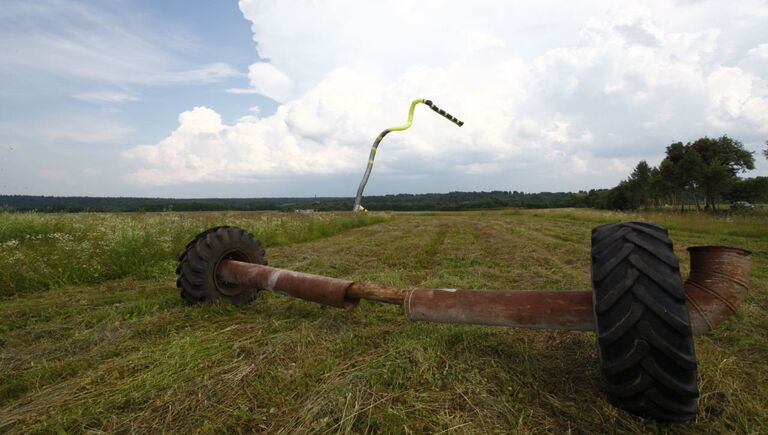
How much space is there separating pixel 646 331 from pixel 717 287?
68 centimetres

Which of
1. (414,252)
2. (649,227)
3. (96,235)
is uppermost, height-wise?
(649,227)

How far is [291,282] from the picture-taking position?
3572 mm

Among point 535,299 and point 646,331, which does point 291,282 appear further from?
point 646,331

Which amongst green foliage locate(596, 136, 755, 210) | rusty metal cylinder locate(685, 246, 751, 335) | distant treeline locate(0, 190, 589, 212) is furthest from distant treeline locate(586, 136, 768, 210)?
rusty metal cylinder locate(685, 246, 751, 335)

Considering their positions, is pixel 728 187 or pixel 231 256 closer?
pixel 231 256

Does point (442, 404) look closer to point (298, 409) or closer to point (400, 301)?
point (298, 409)

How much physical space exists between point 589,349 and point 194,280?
153 inches

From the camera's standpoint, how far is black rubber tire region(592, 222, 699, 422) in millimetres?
1729

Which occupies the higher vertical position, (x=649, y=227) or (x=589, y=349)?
(x=649, y=227)

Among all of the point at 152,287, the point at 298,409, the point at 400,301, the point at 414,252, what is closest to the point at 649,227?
the point at 400,301

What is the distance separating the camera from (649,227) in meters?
2.06

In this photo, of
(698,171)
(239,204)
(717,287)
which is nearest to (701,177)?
(698,171)

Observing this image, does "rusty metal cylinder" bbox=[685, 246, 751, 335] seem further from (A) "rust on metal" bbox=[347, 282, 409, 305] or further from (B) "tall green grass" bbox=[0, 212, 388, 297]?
(B) "tall green grass" bbox=[0, 212, 388, 297]

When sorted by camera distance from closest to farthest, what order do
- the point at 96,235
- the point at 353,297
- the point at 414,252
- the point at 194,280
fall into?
the point at 353,297 < the point at 194,280 < the point at 96,235 < the point at 414,252
